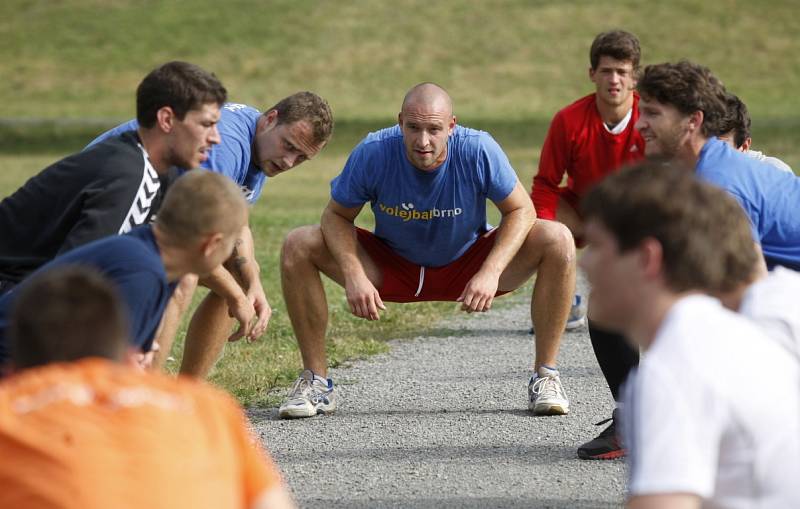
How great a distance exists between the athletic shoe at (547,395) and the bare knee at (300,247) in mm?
1396

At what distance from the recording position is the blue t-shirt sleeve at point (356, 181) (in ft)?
22.4

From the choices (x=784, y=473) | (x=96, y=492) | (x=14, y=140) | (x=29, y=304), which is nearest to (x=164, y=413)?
(x=96, y=492)

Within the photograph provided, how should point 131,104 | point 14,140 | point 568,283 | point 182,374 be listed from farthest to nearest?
point 131,104
point 14,140
point 568,283
point 182,374

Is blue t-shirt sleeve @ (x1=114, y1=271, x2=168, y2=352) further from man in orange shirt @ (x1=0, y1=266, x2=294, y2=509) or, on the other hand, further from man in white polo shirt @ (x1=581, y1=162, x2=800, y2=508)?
man in white polo shirt @ (x1=581, y1=162, x2=800, y2=508)

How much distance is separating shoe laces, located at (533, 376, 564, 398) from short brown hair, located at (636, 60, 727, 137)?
6.99 ft

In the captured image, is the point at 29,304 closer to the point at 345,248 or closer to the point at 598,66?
the point at 345,248

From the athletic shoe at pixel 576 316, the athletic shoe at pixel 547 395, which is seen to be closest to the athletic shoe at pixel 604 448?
the athletic shoe at pixel 547 395

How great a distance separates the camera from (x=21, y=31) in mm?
53562

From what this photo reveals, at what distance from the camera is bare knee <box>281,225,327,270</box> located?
6785mm

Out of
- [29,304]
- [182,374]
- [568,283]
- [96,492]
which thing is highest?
[29,304]

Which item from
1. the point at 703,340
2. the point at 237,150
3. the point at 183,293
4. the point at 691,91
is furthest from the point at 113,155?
the point at 703,340

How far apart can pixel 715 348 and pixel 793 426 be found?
23 centimetres

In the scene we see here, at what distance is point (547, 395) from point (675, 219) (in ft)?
13.0

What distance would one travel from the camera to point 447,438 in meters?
5.99
